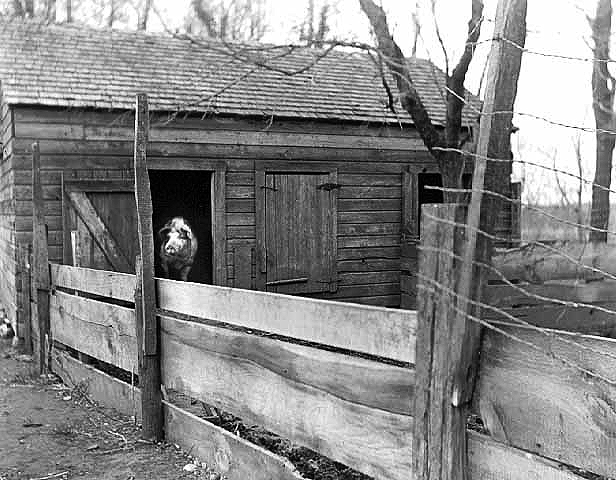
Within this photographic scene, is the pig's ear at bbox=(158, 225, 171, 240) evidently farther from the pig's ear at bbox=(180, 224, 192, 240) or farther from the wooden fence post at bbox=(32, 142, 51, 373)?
the wooden fence post at bbox=(32, 142, 51, 373)

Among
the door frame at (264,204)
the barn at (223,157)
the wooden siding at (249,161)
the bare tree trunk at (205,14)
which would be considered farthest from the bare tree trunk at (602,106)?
the bare tree trunk at (205,14)

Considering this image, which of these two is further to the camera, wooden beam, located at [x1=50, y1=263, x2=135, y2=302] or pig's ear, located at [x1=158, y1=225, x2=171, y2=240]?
pig's ear, located at [x1=158, y1=225, x2=171, y2=240]

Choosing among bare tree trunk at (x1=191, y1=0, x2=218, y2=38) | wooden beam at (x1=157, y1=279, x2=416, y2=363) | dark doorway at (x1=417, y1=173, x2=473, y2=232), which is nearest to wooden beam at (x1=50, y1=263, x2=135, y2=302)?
wooden beam at (x1=157, y1=279, x2=416, y2=363)

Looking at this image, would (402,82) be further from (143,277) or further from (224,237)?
(143,277)

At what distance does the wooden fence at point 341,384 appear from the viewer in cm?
255

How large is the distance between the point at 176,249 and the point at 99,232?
1.07 metres

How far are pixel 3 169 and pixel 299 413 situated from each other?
9.97 meters

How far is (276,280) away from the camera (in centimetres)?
1234

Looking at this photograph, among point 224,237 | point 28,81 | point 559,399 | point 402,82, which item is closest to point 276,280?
point 224,237

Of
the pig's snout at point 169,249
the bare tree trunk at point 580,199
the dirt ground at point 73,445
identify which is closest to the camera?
the bare tree trunk at point 580,199

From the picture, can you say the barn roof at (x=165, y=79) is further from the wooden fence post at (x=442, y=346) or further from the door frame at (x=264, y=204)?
the wooden fence post at (x=442, y=346)

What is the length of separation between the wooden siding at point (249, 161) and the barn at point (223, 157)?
19mm

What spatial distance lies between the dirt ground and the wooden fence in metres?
0.15

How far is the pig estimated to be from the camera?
10.9 meters
